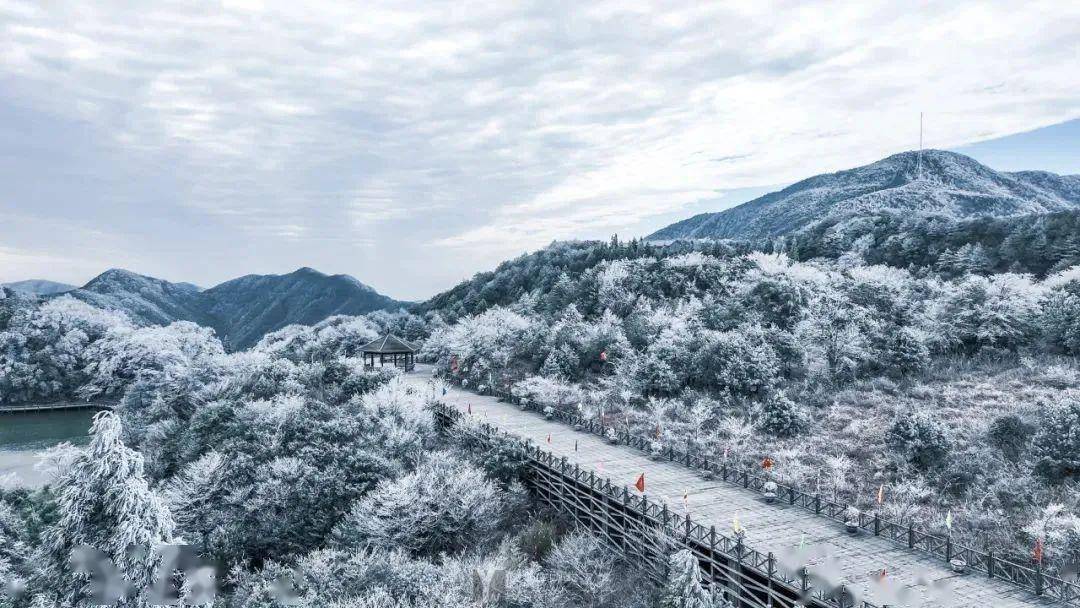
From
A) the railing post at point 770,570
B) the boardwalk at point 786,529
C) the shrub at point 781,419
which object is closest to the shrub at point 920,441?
the shrub at point 781,419

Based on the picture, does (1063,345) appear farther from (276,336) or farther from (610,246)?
(276,336)

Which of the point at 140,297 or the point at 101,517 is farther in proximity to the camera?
the point at 140,297

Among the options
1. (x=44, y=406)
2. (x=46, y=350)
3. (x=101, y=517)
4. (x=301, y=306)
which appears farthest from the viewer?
(x=301, y=306)

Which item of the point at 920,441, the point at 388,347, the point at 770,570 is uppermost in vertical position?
the point at 388,347

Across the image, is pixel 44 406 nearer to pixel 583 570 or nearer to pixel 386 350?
pixel 386 350

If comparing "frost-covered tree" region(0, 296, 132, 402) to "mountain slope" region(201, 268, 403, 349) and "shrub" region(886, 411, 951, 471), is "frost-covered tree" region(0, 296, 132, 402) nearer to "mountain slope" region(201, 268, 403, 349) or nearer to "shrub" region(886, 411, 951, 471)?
"mountain slope" region(201, 268, 403, 349)

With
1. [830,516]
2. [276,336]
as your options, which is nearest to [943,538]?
[830,516]

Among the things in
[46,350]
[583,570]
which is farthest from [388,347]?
[46,350]

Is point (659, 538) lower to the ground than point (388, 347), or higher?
lower
